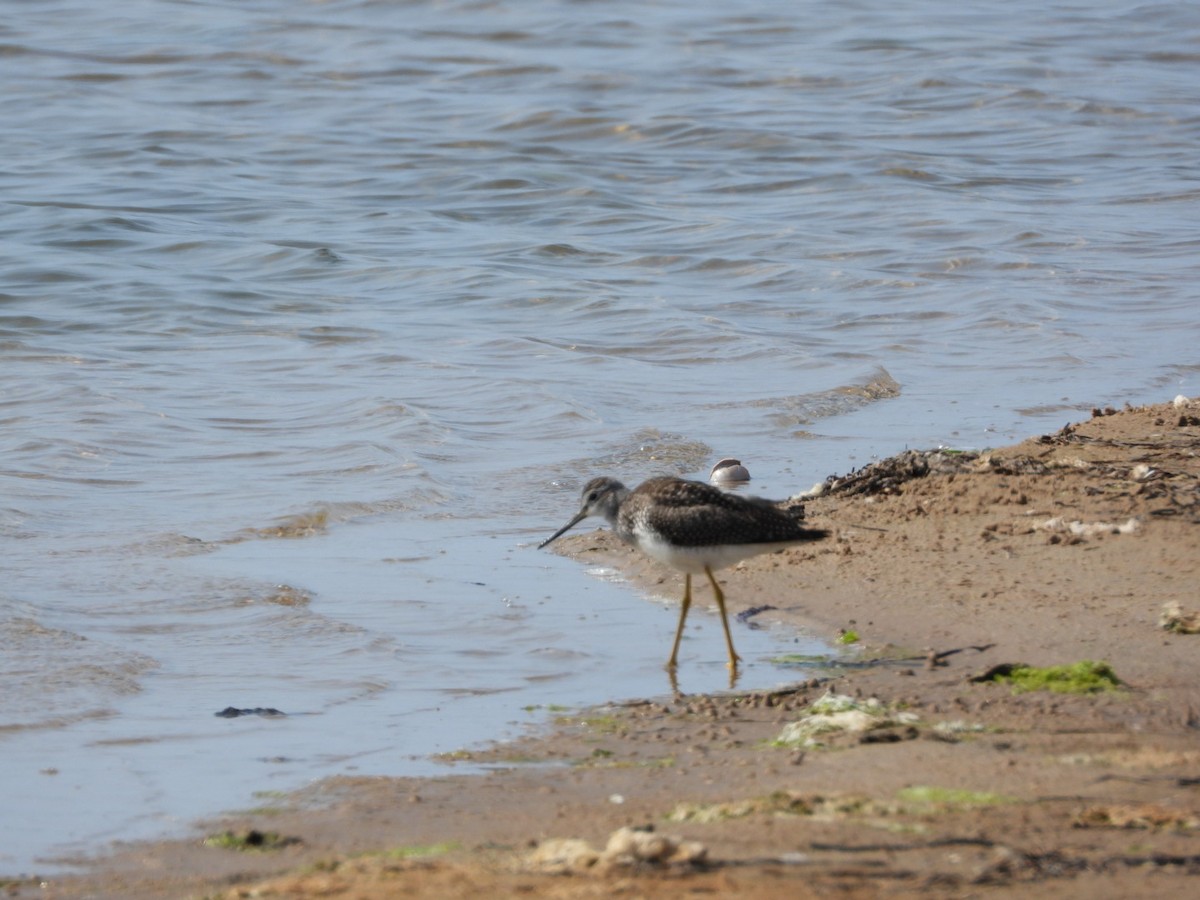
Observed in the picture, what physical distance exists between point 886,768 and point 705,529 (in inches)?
73.0

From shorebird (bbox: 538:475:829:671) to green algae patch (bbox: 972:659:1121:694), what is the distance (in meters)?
0.97

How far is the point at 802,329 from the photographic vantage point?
1379 cm

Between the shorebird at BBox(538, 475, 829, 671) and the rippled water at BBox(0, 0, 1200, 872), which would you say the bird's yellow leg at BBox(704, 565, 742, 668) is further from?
the rippled water at BBox(0, 0, 1200, 872)

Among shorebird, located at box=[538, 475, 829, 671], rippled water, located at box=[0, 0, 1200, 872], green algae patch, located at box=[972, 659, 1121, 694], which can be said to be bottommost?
rippled water, located at box=[0, 0, 1200, 872]

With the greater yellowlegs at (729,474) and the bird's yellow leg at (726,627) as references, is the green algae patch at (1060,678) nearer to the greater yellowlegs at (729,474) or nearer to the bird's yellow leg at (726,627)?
the bird's yellow leg at (726,627)

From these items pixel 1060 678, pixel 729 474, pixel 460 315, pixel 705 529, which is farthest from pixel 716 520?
pixel 460 315

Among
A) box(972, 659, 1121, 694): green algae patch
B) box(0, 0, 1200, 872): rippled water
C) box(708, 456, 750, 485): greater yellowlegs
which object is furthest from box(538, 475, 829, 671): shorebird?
box(708, 456, 750, 485): greater yellowlegs

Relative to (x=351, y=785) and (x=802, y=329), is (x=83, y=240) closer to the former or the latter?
(x=802, y=329)

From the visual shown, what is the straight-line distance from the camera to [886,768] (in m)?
4.46

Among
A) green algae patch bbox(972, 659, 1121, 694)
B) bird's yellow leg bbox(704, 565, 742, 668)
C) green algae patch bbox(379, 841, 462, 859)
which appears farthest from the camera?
bird's yellow leg bbox(704, 565, 742, 668)

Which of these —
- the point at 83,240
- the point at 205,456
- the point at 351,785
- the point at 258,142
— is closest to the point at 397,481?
the point at 205,456

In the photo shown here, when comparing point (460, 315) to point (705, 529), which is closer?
point (705, 529)

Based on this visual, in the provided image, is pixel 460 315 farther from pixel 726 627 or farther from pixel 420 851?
pixel 420 851

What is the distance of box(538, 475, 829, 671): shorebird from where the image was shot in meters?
6.16
